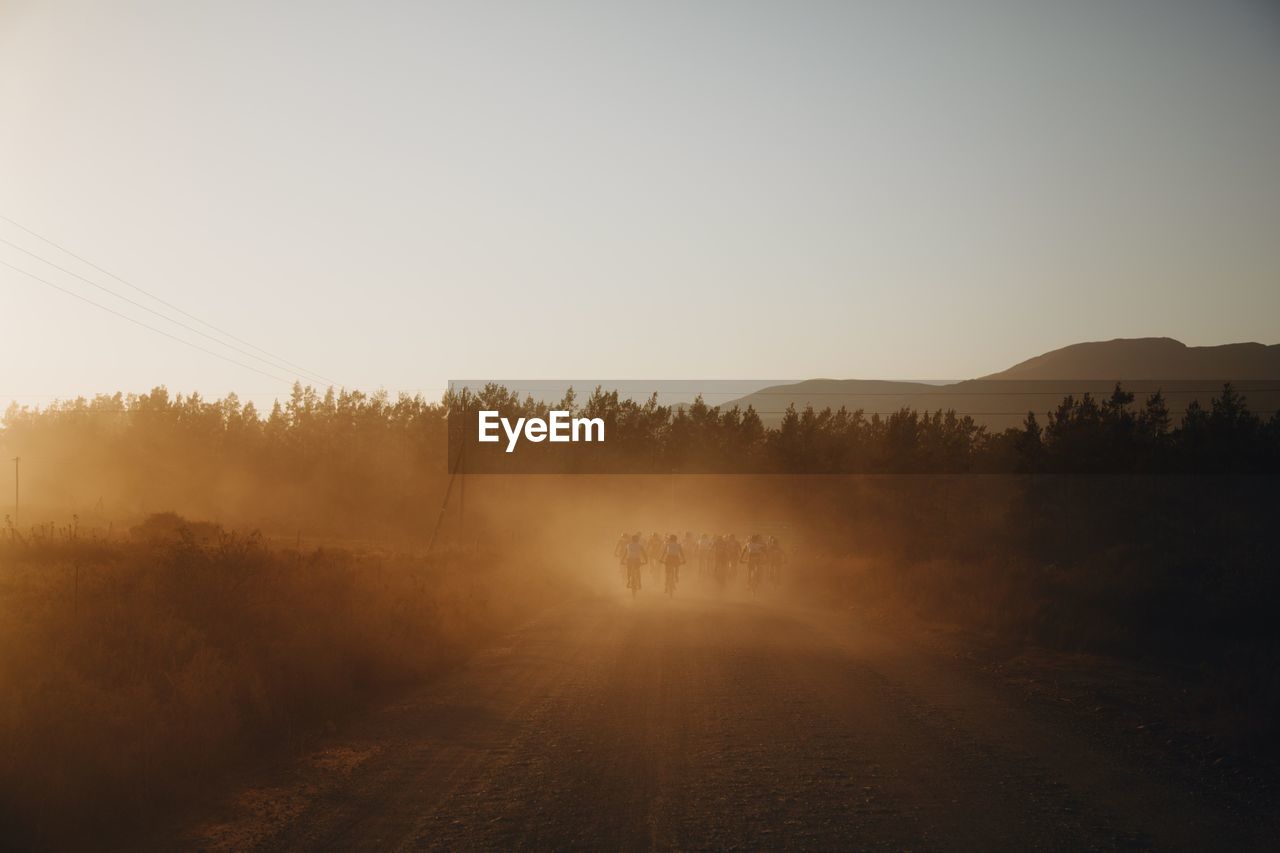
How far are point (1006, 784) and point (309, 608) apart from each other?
38.9 ft

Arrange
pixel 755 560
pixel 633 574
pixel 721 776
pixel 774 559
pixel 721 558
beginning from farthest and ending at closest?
pixel 774 559 → pixel 721 558 → pixel 755 560 → pixel 633 574 → pixel 721 776

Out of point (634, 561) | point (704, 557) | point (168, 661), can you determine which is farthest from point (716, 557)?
point (168, 661)

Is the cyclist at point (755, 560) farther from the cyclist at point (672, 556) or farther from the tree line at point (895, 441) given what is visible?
the tree line at point (895, 441)

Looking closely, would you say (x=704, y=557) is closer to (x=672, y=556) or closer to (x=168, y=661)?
(x=672, y=556)

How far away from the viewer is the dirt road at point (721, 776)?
7078 mm

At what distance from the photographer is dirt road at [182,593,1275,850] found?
708 centimetres

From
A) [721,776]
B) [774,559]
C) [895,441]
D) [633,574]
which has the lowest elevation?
[633,574]

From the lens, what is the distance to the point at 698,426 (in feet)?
364

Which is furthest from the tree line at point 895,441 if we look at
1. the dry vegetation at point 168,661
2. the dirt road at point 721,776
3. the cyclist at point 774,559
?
the dirt road at point 721,776

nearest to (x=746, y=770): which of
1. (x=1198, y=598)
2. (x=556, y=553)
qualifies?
(x=1198, y=598)

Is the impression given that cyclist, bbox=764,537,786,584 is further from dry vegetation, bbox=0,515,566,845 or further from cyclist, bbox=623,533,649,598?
dry vegetation, bbox=0,515,566,845

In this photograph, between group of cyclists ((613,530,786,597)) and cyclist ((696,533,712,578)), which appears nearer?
group of cyclists ((613,530,786,597))

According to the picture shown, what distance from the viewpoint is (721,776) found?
8.68 meters

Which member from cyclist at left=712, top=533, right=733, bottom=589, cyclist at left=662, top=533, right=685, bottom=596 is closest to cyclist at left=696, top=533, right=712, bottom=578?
cyclist at left=712, top=533, right=733, bottom=589
